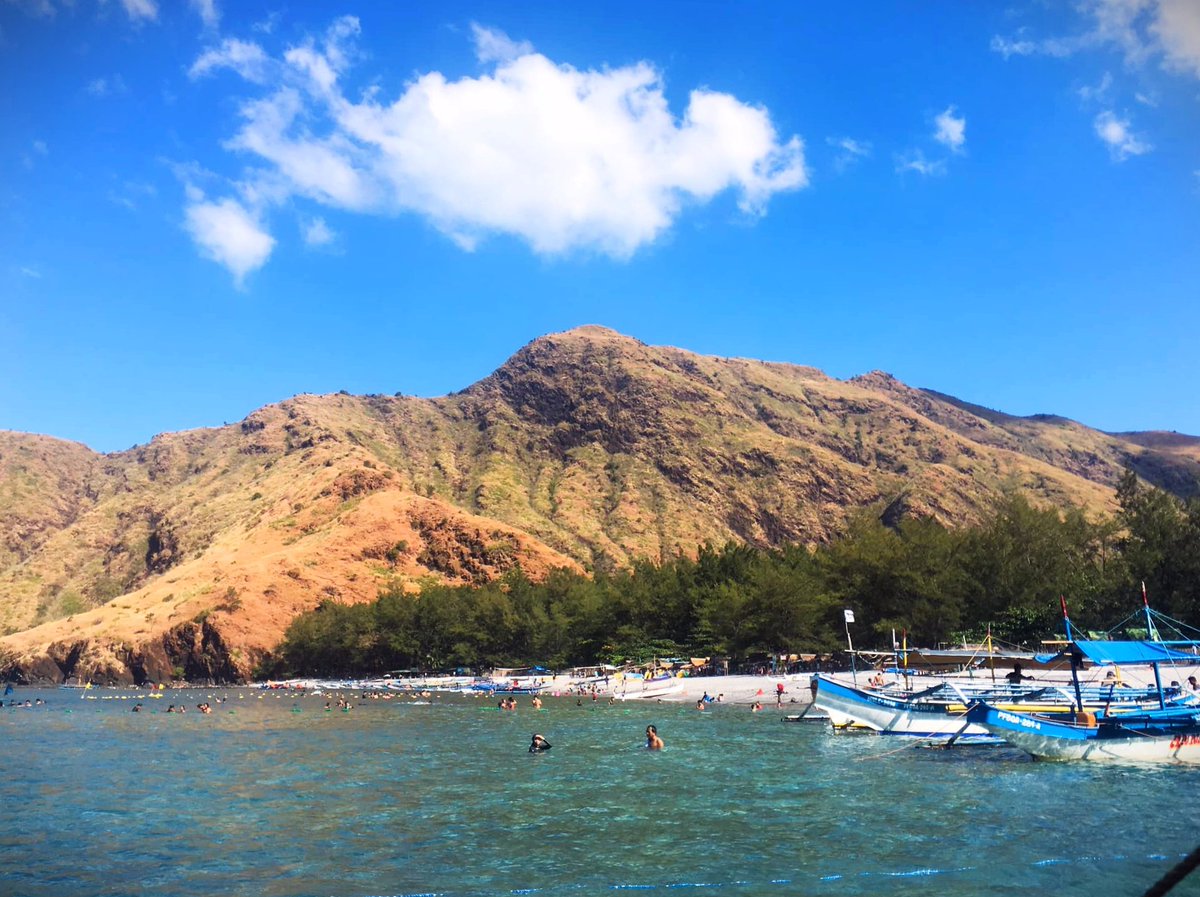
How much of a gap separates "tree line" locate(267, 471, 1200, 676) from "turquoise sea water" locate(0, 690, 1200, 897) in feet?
145

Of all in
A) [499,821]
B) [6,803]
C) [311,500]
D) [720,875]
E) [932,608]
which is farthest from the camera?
[311,500]

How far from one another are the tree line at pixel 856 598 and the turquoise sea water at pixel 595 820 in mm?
44220

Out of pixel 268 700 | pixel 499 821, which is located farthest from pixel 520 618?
pixel 499 821

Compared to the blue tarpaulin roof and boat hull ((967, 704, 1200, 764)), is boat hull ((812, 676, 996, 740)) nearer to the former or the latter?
boat hull ((967, 704, 1200, 764))

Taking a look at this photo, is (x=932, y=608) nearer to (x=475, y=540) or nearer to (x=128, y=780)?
(x=128, y=780)

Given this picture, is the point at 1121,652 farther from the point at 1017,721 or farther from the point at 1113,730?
the point at 1017,721

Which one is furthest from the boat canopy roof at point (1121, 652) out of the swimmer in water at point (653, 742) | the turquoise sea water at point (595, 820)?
the swimmer in water at point (653, 742)

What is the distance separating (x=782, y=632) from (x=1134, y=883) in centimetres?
7209

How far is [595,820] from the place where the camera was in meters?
25.2

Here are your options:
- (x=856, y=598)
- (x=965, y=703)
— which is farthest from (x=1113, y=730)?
(x=856, y=598)

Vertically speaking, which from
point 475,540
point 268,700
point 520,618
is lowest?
point 268,700

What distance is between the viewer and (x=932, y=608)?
83250 millimetres

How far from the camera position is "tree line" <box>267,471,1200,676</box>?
80.2m

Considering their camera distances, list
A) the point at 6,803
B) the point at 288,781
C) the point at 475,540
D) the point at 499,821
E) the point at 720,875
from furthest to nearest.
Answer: the point at 475,540, the point at 288,781, the point at 6,803, the point at 499,821, the point at 720,875
